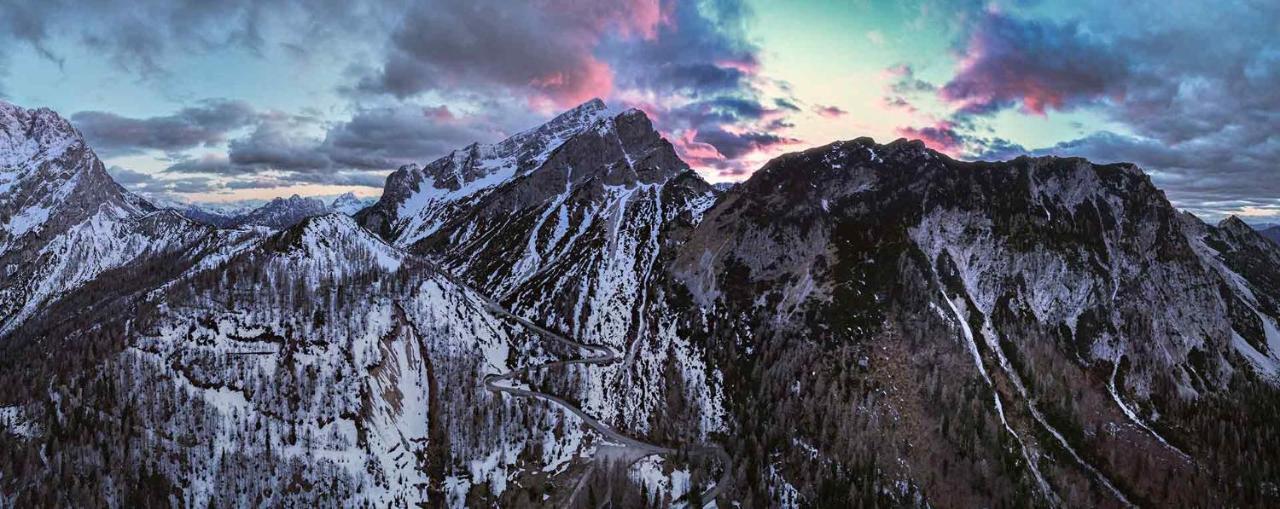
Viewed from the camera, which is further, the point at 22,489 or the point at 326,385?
the point at 326,385

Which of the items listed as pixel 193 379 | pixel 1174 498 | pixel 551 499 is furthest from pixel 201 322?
pixel 1174 498

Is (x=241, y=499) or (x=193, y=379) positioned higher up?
(x=193, y=379)

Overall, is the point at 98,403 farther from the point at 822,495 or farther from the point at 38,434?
the point at 822,495

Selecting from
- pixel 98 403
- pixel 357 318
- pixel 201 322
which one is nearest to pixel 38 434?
pixel 98 403

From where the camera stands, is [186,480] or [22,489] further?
[186,480]

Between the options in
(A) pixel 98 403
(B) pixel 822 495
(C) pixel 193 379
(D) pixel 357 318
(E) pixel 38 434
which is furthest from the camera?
(D) pixel 357 318

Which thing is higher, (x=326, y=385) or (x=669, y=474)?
(x=326, y=385)

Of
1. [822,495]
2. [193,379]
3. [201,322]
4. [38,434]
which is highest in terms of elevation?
[201,322]

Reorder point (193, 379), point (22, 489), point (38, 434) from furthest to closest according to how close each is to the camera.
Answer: point (193, 379)
point (38, 434)
point (22, 489)

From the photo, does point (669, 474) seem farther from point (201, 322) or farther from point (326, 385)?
point (201, 322)
